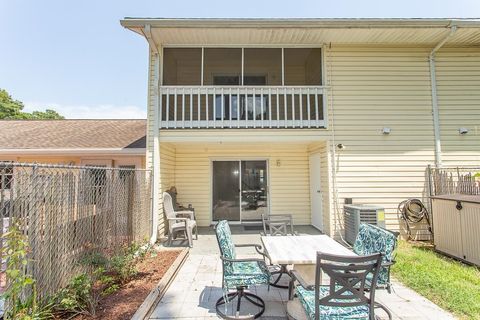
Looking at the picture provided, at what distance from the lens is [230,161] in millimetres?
8117

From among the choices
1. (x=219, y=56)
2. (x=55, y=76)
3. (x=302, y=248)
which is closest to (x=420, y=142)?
(x=302, y=248)

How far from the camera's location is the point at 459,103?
6449mm

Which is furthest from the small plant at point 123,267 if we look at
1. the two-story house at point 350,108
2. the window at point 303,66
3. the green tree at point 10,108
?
the green tree at point 10,108

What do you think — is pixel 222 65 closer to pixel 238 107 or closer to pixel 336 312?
pixel 238 107

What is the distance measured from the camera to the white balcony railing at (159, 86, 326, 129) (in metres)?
6.26

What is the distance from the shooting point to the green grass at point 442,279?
123 inches

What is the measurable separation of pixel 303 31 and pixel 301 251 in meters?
5.05

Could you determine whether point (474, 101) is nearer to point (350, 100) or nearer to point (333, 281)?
point (350, 100)

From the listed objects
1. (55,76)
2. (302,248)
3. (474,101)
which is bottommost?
(302,248)

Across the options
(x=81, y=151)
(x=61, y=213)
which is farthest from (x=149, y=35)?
(x=81, y=151)

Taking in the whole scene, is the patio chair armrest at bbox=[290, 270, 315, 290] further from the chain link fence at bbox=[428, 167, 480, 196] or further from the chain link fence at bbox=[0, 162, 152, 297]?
the chain link fence at bbox=[428, 167, 480, 196]

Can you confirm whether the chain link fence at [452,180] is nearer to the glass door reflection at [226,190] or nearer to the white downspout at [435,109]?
the white downspout at [435,109]

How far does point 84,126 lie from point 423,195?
12.4 meters

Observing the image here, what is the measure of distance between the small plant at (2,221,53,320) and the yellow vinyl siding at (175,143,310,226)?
5596mm
